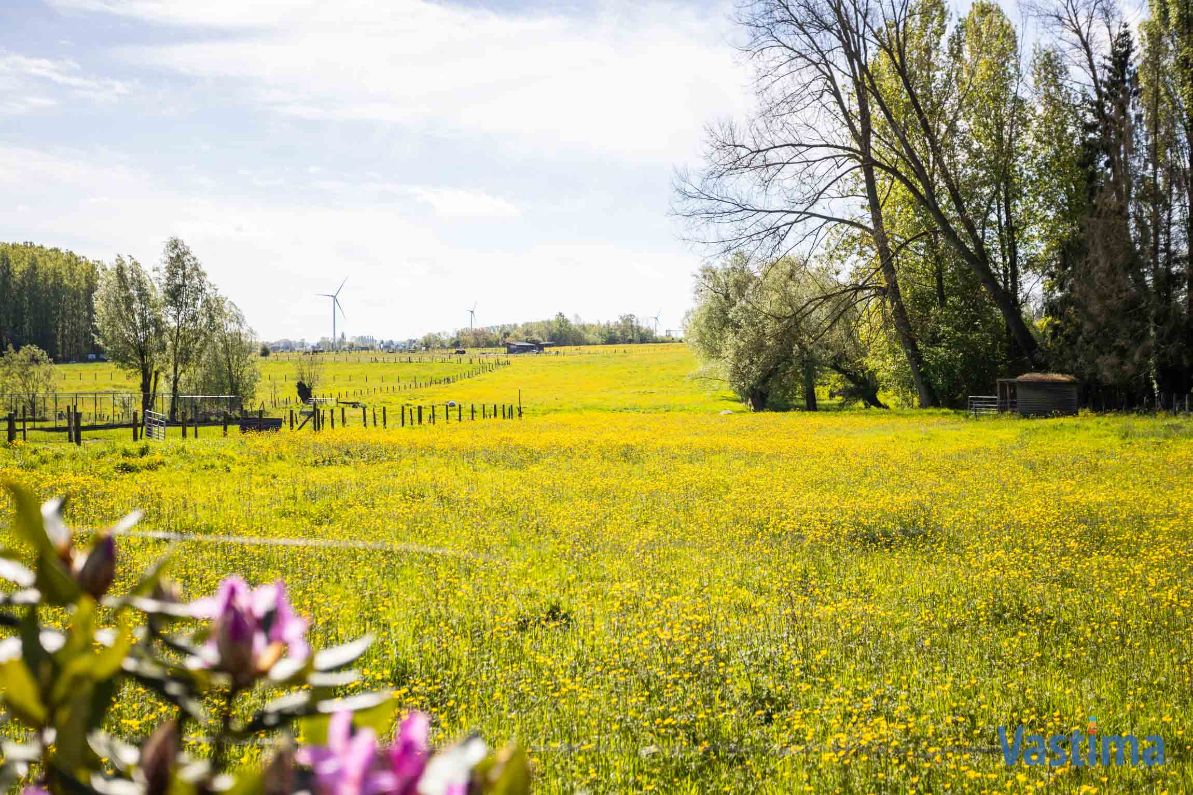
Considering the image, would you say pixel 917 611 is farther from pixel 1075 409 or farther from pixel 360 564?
pixel 1075 409

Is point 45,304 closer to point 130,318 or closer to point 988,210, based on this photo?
point 130,318

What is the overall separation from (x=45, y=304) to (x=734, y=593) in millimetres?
148005

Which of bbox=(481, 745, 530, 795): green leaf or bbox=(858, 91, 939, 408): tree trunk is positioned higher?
bbox=(858, 91, 939, 408): tree trunk

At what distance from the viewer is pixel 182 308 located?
2520 inches

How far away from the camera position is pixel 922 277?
154 feet

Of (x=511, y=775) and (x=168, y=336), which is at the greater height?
(x=168, y=336)

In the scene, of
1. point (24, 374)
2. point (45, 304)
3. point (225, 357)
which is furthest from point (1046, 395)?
point (45, 304)

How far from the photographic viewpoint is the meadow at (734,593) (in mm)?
6500

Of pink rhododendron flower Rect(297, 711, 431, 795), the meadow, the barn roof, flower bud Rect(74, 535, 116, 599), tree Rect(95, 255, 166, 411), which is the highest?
tree Rect(95, 255, 166, 411)

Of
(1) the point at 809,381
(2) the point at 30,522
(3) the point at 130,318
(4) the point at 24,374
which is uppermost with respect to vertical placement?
(3) the point at 130,318

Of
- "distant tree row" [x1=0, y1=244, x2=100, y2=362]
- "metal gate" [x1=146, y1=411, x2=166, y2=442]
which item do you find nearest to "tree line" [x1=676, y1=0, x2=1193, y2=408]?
"metal gate" [x1=146, y1=411, x2=166, y2=442]

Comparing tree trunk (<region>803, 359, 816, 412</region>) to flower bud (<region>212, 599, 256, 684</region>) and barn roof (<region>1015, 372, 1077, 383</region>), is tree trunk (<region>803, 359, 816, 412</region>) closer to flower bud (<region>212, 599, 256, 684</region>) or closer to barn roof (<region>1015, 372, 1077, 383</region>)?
barn roof (<region>1015, 372, 1077, 383</region>)

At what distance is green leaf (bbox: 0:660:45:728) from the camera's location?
2.73ft

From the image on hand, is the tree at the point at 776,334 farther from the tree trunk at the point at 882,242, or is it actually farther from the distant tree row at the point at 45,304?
the distant tree row at the point at 45,304
